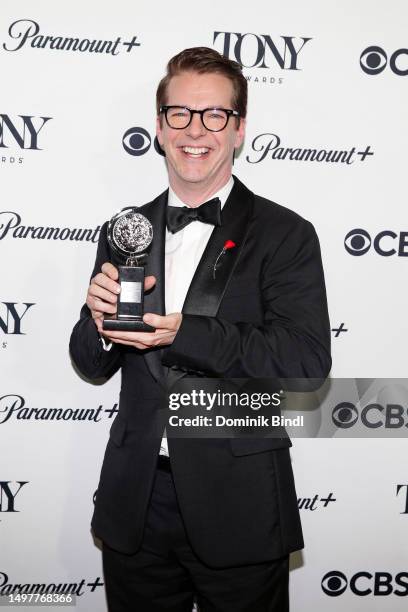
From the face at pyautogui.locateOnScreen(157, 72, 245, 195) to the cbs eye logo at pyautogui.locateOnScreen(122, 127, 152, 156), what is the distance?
499mm

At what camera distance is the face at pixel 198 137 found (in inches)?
76.9

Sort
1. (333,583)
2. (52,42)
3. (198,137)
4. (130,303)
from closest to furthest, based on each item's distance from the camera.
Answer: (130,303)
(198,137)
(52,42)
(333,583)

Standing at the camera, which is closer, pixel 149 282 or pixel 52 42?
pixel 149 282

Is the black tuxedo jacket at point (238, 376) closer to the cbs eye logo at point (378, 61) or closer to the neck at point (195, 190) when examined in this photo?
the neck at point (195, 190)

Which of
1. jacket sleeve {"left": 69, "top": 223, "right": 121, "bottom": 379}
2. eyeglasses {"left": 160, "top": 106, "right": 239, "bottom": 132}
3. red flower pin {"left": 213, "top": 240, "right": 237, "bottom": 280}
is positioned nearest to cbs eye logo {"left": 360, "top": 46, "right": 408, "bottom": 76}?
eyeglasses {"left": 160, "top": 106, "right": 239, "bottom": 132}

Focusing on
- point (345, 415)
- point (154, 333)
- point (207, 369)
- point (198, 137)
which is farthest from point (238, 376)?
point (345, 415)

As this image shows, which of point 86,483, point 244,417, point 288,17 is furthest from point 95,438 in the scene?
point 288,17

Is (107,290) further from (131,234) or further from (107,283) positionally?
(131,234)

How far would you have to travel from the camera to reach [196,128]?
1.95m

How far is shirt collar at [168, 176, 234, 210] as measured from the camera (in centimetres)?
204

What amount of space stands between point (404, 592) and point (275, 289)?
1546 millimetres

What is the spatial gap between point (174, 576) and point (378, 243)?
133 cm

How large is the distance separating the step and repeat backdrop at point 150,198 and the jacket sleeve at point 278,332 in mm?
668

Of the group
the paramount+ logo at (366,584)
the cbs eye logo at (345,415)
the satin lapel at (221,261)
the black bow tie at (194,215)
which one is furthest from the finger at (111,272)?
the paramount+ logo at (366,584)
